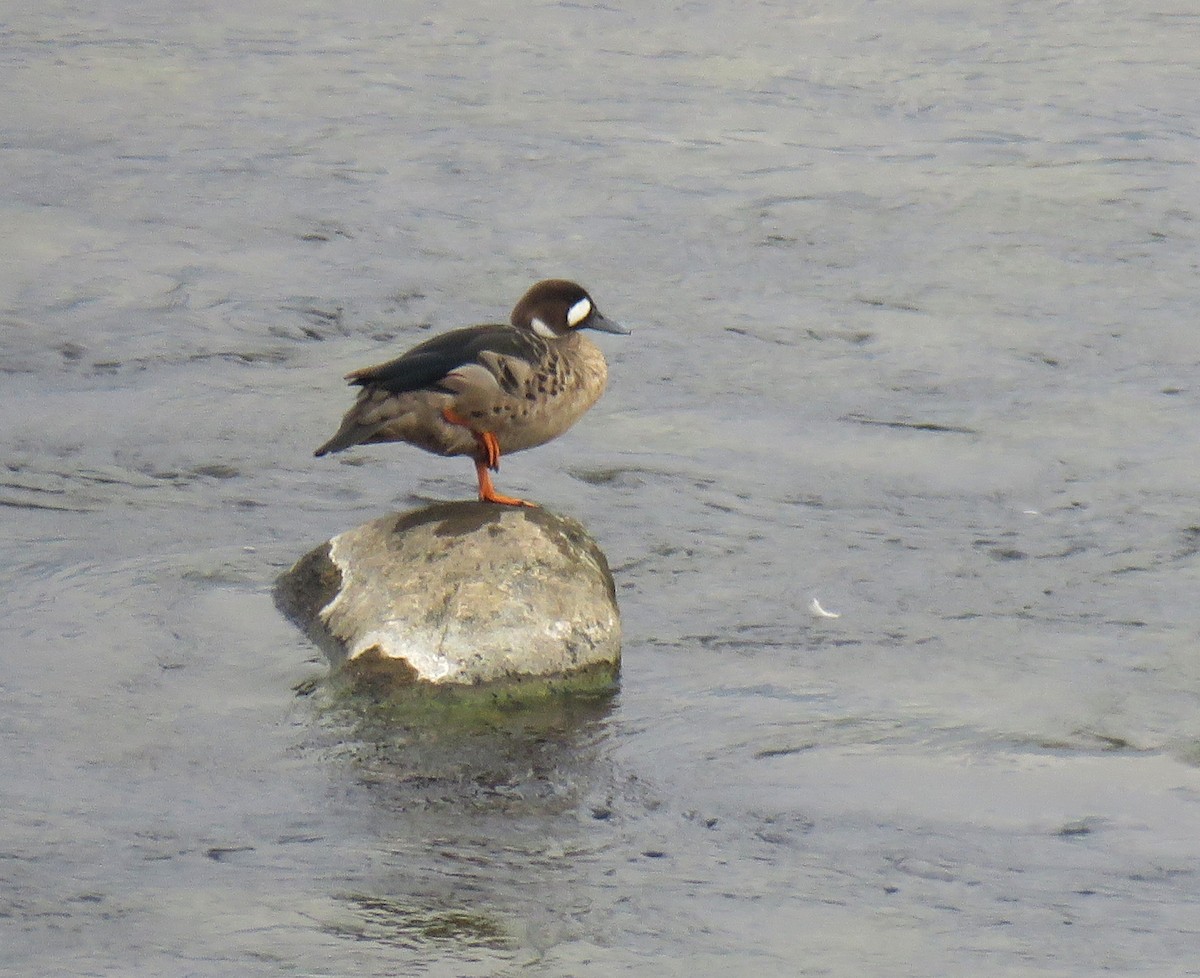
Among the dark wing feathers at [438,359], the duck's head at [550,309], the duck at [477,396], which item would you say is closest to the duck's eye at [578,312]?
the duck's head at [550,309]

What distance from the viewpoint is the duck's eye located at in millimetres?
7832

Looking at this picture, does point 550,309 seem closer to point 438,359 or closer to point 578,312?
point 578,312

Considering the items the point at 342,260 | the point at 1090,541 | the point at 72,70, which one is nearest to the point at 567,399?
the point at 1090,541

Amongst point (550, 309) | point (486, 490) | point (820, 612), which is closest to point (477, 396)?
point (486, 490)

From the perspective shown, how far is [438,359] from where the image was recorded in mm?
7285

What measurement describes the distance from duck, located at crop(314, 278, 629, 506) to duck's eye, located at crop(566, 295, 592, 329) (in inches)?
7.8

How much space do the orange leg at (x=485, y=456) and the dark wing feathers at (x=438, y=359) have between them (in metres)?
0.14

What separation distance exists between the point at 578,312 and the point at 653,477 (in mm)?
1425

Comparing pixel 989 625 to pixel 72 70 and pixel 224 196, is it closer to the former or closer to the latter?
pixel 224 196

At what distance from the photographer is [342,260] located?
1204 cm

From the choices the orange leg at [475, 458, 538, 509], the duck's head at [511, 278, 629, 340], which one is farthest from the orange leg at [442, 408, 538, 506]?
the duck's head at [511, 278, 629, 340]

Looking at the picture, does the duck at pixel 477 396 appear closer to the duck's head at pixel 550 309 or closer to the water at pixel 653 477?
the duck's head at pixel 550 309

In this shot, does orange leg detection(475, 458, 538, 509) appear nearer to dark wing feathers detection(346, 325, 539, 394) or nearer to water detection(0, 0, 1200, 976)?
dark wing feathers detection(346, 325, 539, 394)

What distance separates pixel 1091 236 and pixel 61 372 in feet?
19.4
